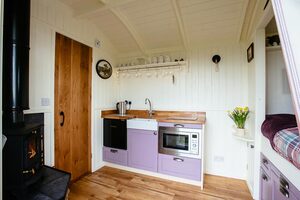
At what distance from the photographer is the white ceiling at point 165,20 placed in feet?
6.57

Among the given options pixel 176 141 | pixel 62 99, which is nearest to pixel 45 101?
pixel 62 99

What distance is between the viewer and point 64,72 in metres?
2.17

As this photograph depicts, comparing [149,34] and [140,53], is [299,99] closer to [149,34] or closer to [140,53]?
[149,34]

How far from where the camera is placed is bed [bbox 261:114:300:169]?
985 millimetres

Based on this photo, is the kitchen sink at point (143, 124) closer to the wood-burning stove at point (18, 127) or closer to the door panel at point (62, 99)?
the door panel at point (62, 99)

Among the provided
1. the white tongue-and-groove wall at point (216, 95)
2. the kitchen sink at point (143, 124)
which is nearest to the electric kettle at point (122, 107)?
the kitchen sink at point (143, 124)

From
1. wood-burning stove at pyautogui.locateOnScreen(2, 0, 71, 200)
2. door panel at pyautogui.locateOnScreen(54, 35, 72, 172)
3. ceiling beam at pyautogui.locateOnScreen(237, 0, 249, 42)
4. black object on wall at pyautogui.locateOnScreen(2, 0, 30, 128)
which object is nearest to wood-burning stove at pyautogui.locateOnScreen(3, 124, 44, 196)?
wood-burning stove at pyautogui.locateOnScreen(2, 0, 71, 200)

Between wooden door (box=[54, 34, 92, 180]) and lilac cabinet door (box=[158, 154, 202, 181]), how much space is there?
129 centimetres

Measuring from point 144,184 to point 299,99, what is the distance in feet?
7.43

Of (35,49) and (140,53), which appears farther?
(140,53)

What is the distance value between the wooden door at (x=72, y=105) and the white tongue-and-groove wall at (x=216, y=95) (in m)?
1.41

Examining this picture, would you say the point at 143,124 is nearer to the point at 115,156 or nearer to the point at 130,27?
the point at 115,156

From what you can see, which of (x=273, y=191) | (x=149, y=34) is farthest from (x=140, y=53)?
(x=273, y=191)

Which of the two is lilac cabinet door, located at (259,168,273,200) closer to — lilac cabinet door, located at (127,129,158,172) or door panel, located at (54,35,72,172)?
lilac cabinet door, located at (127,129,158,172)
